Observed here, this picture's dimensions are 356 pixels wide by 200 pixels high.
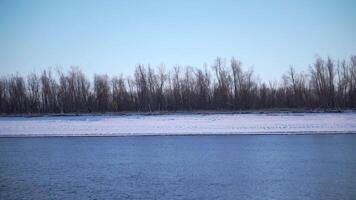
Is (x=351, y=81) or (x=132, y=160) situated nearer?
(x=132, y=160)

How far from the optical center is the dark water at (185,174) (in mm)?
5367

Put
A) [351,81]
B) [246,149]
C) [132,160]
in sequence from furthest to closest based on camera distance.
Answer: [351,81] → [246,149] → [132,160]

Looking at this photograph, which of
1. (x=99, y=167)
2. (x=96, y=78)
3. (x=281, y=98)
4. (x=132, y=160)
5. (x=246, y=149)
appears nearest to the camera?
(x=99, y=167)

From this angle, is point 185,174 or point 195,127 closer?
point 185,174

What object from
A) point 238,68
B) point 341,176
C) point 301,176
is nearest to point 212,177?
point 301,176

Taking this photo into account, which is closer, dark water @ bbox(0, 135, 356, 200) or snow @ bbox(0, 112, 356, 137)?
dark water @ bbox(0, 135, 356, 200)

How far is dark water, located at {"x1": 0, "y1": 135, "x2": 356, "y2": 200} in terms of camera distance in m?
5.37

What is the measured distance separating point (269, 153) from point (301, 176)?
9.98 ft

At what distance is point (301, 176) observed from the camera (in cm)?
640

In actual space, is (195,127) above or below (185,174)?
above

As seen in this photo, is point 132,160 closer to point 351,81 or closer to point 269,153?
point 269,153

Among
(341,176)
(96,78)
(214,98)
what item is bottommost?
(341,176)

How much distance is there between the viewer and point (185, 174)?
6.82 metres

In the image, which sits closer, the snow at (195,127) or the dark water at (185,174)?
the dark water at (185,174)
